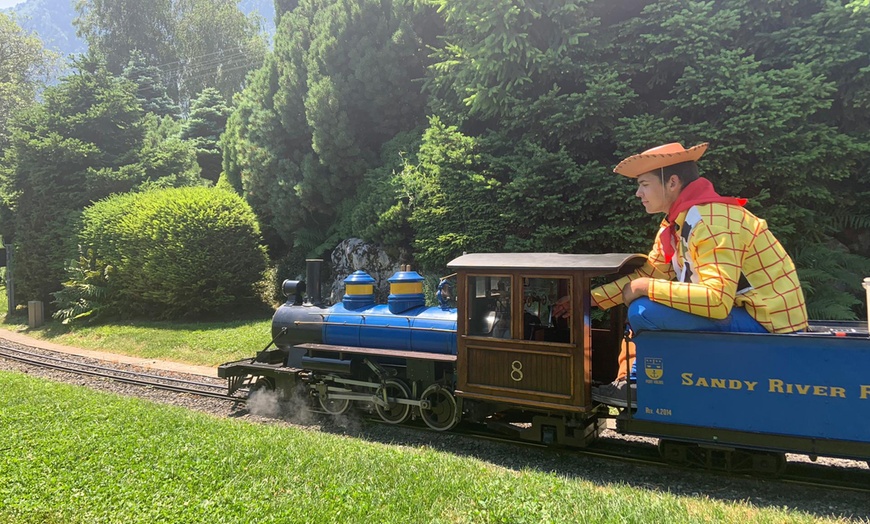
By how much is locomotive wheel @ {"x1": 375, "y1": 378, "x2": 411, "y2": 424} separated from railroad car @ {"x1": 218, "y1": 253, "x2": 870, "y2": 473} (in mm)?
20

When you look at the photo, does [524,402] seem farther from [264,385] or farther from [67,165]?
[67,165]

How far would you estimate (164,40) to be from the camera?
146 ft

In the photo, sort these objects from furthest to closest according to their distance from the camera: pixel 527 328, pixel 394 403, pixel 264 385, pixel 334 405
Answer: pixel 264 385
pixel 334 405
pixel 394 403
pixel 527 328

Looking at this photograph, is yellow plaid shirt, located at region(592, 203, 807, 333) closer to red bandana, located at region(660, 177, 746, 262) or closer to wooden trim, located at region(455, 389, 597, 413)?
red bandana, located at region(660, 177, 746, 262)

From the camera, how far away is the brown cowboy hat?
4.99m

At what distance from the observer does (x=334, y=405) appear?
25.6 feet

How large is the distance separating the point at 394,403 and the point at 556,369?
103 inches

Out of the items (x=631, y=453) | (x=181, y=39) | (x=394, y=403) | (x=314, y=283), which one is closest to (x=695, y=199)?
(x=631, y=453)

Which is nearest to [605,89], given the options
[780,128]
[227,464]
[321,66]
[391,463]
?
[780,128]

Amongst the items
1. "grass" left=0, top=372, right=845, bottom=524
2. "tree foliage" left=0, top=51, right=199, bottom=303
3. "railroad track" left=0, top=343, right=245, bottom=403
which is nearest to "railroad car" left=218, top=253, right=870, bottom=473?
"grass" left=0, top=372, right=845, bottom=524

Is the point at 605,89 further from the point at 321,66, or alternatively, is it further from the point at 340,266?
the point at 321,66

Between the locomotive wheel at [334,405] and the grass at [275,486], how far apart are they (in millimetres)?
1253

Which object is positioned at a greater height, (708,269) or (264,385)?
(708,269)

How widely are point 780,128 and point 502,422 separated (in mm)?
6846
